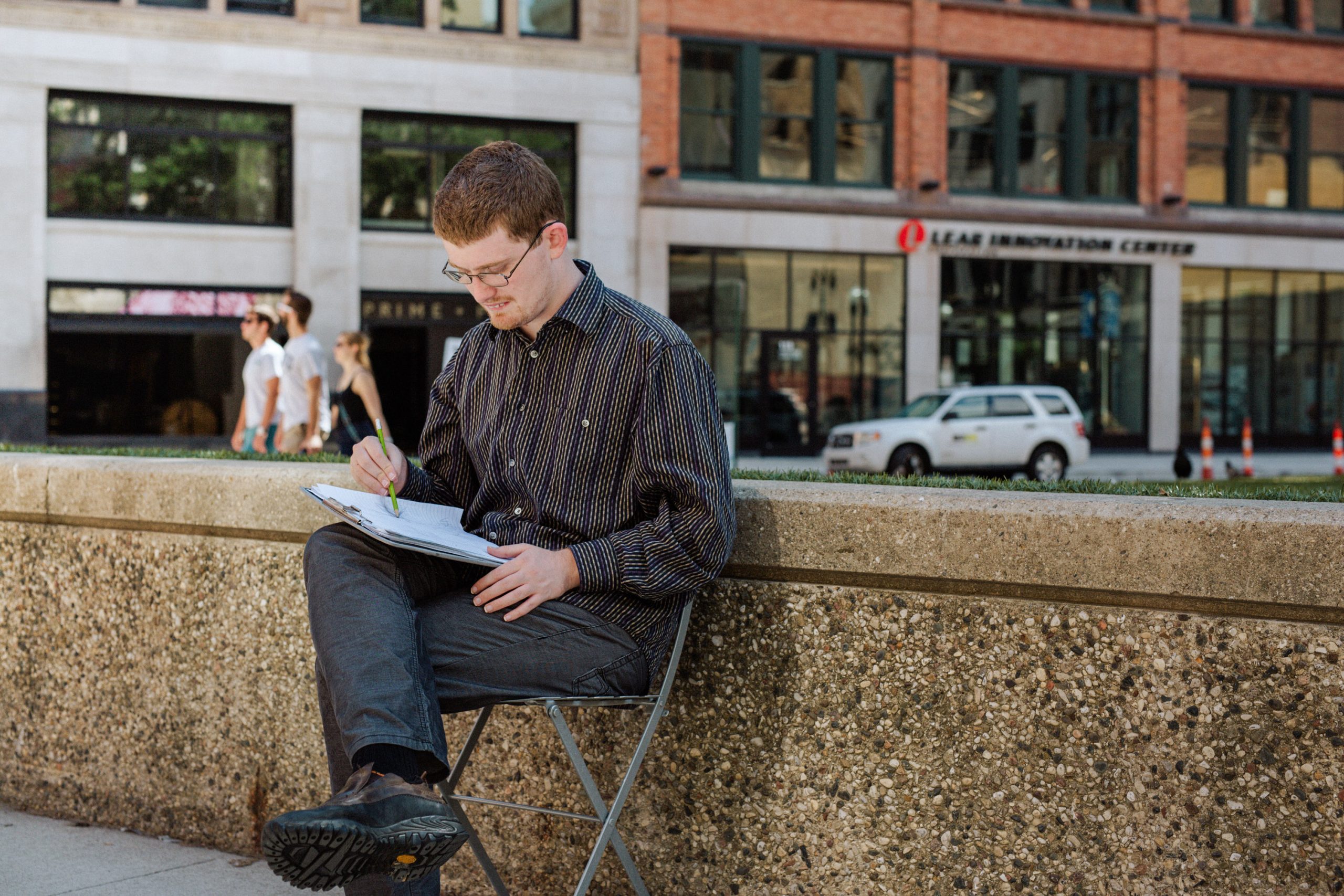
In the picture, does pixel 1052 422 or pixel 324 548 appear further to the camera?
pixel 1052 422

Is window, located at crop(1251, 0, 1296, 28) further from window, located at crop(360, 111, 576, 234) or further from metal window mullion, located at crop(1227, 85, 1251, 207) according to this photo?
window, located at crop(360, 111, 576, 234)

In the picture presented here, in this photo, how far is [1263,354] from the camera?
29.0 metres

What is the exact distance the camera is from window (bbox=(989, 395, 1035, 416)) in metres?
20.9

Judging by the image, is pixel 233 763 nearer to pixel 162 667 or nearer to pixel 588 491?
pixel 162 667

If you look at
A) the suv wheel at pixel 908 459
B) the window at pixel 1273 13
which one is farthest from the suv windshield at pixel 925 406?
the window at pixel 1273 13

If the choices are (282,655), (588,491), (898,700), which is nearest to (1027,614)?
(898,700)

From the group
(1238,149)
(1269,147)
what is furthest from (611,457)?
(1269,147)

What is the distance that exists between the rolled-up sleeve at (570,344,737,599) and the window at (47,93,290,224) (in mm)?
22233

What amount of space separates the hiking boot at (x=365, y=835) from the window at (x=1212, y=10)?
101 ft

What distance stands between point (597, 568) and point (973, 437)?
1851 cm

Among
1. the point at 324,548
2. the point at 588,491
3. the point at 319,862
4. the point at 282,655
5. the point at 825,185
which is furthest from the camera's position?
the point at 825,185

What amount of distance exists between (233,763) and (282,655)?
0.41 m

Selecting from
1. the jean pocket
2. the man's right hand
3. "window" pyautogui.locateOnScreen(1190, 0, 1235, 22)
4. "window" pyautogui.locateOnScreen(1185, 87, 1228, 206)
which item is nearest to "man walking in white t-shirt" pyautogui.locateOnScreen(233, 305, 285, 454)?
the man's right hand

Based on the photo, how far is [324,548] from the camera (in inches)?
106
